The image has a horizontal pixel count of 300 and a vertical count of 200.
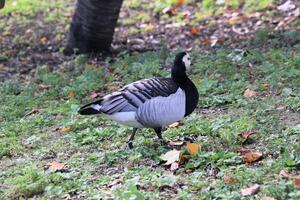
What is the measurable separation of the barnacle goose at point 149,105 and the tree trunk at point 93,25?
4.08 metres

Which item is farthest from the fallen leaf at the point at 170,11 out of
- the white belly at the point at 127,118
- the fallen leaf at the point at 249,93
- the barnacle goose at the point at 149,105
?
the white belly at the point at 127,118

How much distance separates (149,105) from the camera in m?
5.27

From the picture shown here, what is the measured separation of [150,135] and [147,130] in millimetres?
171

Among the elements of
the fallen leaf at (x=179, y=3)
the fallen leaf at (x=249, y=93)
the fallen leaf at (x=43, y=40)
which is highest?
the fallen leaf at (x=249, y=93)

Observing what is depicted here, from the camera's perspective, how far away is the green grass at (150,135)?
456cm

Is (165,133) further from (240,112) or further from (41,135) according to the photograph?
(41,135)

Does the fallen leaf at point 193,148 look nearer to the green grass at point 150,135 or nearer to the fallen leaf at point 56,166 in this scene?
the green grass at point 150,135

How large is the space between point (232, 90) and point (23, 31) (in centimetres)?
572

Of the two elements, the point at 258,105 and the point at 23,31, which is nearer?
the point at 258,105

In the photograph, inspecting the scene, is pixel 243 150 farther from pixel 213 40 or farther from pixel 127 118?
pixel 213 40

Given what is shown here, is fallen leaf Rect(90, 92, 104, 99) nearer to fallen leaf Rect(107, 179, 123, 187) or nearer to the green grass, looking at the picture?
the green grass

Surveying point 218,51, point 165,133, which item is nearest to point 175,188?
point 165,133

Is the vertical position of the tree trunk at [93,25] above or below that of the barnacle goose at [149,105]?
below

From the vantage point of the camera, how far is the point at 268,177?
4430 millimetres
